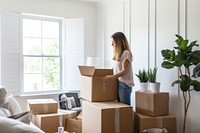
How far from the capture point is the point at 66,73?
16.4 feet

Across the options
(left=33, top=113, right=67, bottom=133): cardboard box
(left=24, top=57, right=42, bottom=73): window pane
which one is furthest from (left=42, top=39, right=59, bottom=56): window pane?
(left=33, top=113, right=67, bottom=133): cardboard box

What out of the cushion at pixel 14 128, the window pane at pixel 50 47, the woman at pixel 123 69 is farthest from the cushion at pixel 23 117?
the window pane at pixel 50 47

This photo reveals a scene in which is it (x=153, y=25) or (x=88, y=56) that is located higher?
(x=153, y=25)

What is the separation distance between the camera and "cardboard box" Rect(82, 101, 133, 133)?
9.49 feet

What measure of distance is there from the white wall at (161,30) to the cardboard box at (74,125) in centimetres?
121

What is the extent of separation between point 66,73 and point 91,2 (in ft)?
5.38

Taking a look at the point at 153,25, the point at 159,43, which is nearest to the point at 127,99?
the point at 159,43

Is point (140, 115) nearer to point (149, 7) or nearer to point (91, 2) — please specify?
point (149, 7)

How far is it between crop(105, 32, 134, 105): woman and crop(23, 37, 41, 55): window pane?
1.99 m

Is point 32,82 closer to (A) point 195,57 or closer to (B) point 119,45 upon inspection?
(B) point 119,45

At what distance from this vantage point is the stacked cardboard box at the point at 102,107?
291 cm

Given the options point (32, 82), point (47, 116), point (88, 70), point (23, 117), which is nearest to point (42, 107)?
point (47, 116)

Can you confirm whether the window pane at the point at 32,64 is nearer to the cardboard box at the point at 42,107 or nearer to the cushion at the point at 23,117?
the cardboard box at the point at 42,107

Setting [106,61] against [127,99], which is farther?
[106,61]
